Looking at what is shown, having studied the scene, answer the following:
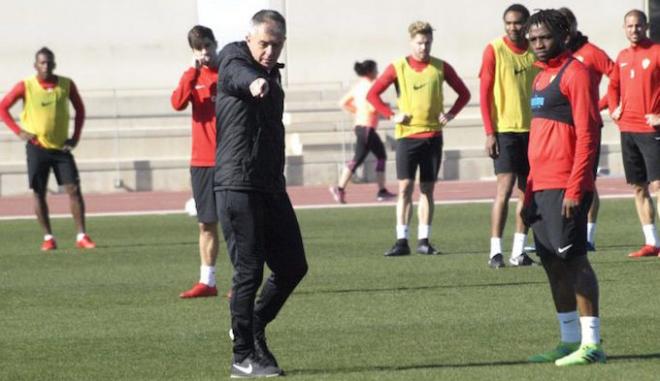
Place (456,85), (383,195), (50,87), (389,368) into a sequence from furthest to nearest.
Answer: (383,195) < (50,87) < (456,85) < (389,368)

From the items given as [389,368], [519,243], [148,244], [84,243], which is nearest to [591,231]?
[519,243]

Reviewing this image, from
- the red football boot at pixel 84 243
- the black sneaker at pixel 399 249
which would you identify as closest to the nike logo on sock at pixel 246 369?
the black sneaker at pixel 399 249

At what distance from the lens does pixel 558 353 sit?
952 centimetres

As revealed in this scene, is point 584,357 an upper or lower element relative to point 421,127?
lower

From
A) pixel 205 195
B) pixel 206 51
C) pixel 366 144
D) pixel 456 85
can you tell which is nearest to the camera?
pixel 206 51

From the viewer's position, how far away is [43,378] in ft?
31.1

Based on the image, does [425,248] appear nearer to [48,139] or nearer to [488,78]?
[488,78]

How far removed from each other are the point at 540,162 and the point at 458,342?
1.41 m

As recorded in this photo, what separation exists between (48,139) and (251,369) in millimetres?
10111

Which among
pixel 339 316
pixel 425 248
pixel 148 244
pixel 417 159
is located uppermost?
pixel 417 159

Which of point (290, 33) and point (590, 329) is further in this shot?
point (290, 33)

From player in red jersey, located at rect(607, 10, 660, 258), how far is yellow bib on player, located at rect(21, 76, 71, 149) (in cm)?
638

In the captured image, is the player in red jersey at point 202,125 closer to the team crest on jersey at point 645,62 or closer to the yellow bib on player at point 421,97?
the yellow bib on player at point 421,97

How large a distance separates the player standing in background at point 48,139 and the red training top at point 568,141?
32.1 ft
